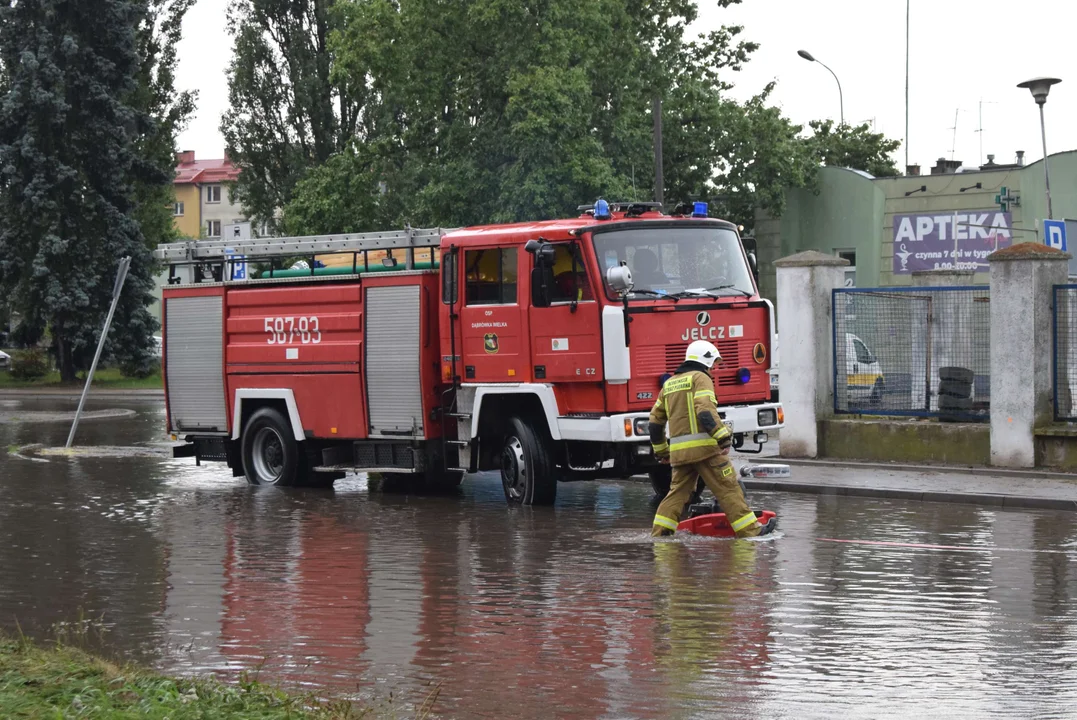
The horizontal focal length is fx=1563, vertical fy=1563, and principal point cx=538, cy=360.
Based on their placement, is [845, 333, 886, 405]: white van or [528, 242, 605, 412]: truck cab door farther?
[845, 333, 886, 405]: white van

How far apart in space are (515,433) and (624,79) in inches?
1098

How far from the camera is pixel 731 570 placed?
1109cm

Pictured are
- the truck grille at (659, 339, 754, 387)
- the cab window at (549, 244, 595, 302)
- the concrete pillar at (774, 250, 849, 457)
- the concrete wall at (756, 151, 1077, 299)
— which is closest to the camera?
the cab window at (549, 244, 595, 302)

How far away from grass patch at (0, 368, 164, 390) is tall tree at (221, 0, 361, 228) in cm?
854

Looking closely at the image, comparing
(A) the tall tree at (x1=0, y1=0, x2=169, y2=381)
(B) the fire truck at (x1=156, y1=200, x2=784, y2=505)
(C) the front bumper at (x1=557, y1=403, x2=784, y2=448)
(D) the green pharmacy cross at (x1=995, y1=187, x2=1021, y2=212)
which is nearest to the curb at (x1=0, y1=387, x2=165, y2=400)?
(A) the tall tree at (x1=0, y1=0, x2=169, y2=381)

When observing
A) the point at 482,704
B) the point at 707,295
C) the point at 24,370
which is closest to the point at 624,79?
the point at 24,370

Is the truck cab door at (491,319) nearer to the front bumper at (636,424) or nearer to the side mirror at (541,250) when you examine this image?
the side mirror at (541,250)

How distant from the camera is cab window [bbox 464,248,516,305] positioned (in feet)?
51.9

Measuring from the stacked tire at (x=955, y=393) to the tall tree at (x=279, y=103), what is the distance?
128 feet

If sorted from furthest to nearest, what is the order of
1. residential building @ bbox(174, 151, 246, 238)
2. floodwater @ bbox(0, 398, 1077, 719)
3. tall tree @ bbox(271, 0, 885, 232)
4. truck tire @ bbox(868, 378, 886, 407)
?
residential building @ bbox(174, 151, 246, 238) < tall tree @ bbox(271, 0, 885, 232) < truck tire @ bbox(868, 378, 886, 407) < floodwater @ bbox(0, 398, 1077, 719)

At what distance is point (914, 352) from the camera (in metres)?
19.2

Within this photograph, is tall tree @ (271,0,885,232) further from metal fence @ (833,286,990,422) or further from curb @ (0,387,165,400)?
metal fence @ (833,286,990,422)

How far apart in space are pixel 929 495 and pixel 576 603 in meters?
7.31

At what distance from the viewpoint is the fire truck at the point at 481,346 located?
595 inches
